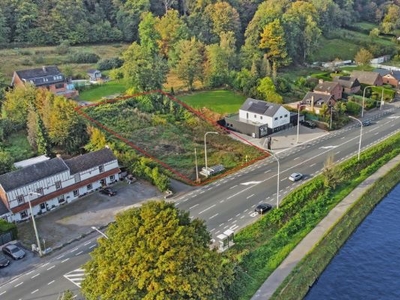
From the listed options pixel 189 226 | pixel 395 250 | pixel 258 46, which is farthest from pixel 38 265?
pixel 258 46

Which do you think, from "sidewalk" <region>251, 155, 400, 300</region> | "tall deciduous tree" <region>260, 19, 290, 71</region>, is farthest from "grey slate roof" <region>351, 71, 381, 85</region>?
"sidewalk" <region>251, 155, 400, 300</region>

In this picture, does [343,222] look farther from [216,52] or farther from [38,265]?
[216,52]

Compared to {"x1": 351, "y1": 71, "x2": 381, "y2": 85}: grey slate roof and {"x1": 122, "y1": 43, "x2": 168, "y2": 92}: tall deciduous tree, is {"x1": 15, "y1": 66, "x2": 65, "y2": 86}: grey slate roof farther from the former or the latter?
{"x1": 351, "y1": 71, "x2": 381, "y2": 85}: grey slate roof

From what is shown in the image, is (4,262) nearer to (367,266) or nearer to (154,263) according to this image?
(154,263)

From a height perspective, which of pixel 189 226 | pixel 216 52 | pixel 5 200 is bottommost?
pixel 5 200

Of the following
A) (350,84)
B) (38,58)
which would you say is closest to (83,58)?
(38,58)

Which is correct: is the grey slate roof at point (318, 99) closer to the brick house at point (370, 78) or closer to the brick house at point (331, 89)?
the brick house at point (331, 89)
